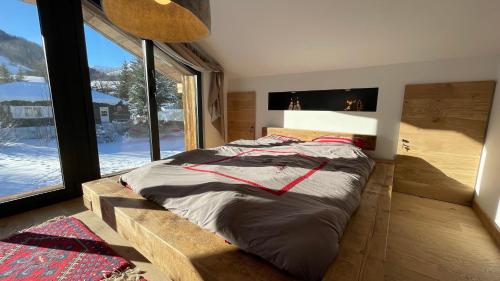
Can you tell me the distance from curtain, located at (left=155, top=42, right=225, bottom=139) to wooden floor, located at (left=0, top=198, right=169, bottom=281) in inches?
86.8

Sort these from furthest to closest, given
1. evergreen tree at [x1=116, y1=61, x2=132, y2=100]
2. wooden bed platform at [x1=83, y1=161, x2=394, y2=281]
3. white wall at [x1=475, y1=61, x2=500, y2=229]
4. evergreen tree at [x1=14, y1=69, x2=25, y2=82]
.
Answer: evergreen tree at [x1=116, y1=61, x2=132, y2=100] < evergreen tree at [x1=14, y1=69, x2=25, y2=82] < white wall at [x1=475, y1=61, x2=500, y2=229] < wooden bed platform at [x1=83, y1=161, x2=394, y2=281]

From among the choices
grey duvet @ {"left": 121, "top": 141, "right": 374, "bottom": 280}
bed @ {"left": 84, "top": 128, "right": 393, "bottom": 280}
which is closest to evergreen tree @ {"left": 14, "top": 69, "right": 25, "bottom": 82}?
bed @ {"left": 84, "top": 128, "right": 393, "bottom": 280}

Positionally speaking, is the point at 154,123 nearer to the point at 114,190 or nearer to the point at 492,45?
the point at 114,190

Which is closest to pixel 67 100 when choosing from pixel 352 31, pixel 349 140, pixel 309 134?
pixel 309 134

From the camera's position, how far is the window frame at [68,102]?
207 cm

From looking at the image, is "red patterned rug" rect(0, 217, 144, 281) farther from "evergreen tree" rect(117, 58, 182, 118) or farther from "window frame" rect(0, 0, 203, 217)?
"evergreen tree" rect(117, 58, 182, 118)

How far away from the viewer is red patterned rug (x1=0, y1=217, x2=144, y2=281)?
4.02ft

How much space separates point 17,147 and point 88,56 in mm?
1144

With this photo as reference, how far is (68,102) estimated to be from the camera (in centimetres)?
224

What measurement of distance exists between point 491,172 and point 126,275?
3.10 metres

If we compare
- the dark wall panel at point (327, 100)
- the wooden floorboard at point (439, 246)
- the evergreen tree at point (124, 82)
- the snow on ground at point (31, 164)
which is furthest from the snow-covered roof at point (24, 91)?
the wooden floorboard at point (439, 246)

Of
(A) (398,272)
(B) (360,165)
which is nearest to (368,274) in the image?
(A) (398,272)

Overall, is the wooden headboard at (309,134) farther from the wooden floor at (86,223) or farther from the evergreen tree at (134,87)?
the wooden floor at (86,223)

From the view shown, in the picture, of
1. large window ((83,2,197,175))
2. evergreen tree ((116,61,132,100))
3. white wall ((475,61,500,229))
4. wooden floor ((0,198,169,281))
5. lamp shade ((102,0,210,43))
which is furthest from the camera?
evergreen tree ((116,61,132,100))
